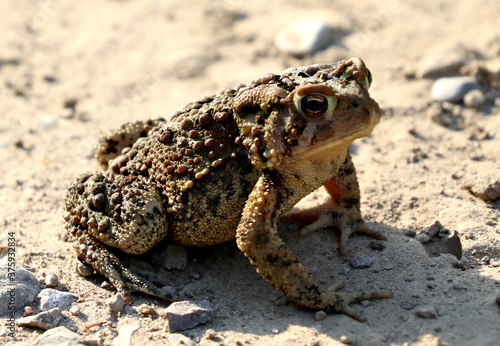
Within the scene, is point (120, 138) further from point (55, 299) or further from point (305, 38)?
point (305, 38)

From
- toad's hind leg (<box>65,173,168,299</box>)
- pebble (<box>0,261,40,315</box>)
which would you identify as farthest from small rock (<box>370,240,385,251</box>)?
pebble (<box>0,261,40,315</box>)

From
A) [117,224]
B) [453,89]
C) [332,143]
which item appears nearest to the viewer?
[332,143]

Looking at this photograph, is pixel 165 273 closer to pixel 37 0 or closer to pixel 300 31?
pixel 300 31

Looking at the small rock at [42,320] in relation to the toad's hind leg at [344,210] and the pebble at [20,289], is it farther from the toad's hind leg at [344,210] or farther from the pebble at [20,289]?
the toad's hind leg at [344,210]

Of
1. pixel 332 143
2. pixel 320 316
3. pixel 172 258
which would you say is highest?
pixel 332 143

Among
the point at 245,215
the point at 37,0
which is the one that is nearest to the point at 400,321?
the point at 245,215

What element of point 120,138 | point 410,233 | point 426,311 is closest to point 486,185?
point 410,233

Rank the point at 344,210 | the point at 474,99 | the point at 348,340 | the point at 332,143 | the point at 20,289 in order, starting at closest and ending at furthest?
1. the point at 348,340
2. the point at 332,143
3. the point at 20,289
4. the point at 344,210
5. the point at 474,99
